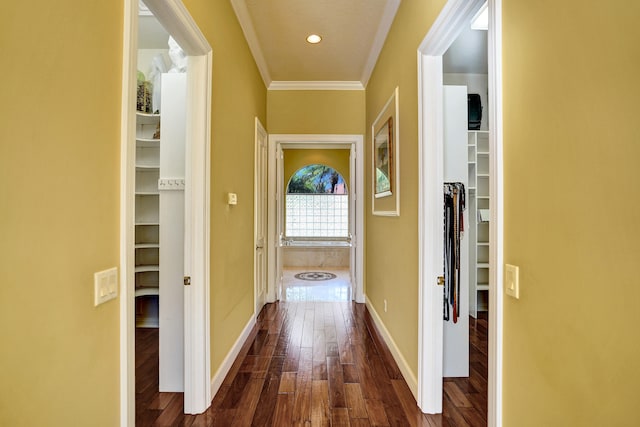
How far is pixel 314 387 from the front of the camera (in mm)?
2277

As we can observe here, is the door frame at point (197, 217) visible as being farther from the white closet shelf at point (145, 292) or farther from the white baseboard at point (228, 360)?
the white closet shelf at point (145, 292)

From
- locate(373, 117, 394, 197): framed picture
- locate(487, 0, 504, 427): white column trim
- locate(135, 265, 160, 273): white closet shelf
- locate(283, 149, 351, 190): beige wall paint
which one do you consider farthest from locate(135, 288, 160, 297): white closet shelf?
locate(283, 149, 351, 190): beige wall paint

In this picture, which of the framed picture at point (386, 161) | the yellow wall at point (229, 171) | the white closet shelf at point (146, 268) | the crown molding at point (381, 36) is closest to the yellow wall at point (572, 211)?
the framed picture at point (386, 161)

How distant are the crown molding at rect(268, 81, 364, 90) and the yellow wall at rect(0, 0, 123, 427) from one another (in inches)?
138

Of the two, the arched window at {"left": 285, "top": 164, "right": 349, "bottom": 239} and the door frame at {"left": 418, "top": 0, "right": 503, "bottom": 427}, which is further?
the arched window at {"left": 285, "top": 164, "right": 349, "bottom": 239}

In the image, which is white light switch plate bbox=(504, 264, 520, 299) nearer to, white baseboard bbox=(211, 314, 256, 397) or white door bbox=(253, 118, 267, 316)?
white baseboard bbox=(211, 314, 256, 397)

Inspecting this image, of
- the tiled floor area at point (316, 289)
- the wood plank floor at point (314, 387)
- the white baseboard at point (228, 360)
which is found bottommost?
the wood plank floor at point (314, 387)

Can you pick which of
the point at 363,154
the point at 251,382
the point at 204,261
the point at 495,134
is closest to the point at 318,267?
the point at 363,154

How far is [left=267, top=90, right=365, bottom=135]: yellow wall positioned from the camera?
14.6 ft

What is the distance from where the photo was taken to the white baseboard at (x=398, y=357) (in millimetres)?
2161

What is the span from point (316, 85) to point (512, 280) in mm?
3966

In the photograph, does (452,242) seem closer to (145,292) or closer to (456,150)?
(456,150)

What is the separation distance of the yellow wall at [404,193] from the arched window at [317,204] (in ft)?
17.9

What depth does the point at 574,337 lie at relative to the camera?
0.84 metres
